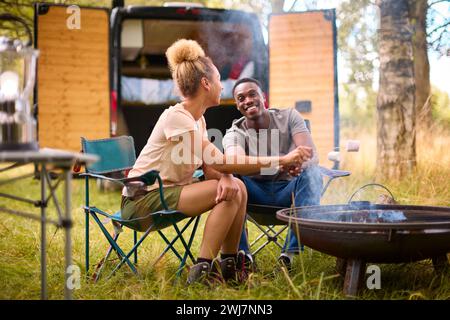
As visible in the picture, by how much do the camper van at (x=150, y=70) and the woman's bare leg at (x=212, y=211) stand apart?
11.3 ft

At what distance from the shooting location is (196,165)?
289cm

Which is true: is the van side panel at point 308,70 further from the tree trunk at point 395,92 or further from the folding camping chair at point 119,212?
the folding camping chair at point 119,212

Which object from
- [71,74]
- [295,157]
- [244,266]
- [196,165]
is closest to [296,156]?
[295,157]

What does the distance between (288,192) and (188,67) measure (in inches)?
33.7

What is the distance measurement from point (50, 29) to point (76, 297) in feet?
14.9

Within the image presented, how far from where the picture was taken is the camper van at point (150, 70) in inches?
244

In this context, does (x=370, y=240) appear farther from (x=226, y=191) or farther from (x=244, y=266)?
(x=244, y=266)

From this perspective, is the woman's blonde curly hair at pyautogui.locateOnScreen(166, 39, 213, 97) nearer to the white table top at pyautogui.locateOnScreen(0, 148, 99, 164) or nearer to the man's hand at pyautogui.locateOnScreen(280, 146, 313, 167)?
the man's hand at pyautogui.locateOnScreen(280, 146, 313, 167)

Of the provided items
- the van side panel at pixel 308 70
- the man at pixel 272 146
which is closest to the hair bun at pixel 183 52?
the man at pixel 272 146

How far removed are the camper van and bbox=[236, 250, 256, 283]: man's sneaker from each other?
10.6 feet

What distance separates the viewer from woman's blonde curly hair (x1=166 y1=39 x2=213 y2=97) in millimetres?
2893

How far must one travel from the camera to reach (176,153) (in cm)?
285

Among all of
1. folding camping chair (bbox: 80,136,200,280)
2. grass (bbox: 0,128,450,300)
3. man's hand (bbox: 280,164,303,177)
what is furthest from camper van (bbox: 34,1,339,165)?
man's hand (bbox: 280,164,303,177)
